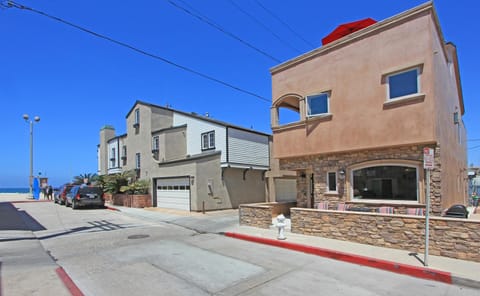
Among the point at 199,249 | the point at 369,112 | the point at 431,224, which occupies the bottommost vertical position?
Result: the point at 199,249

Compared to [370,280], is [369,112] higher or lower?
higher

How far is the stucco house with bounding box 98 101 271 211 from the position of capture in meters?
19.0

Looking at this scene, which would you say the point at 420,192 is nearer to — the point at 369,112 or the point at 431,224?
the point at 431,224

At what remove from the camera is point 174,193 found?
20531mm

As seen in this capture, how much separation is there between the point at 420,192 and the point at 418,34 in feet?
15.7

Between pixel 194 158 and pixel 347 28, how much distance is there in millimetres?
10998

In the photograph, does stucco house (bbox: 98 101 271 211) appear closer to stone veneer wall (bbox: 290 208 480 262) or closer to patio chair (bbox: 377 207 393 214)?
stone veneer wall (bbox: 290 208 480 262)

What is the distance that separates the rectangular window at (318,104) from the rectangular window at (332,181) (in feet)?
7.76

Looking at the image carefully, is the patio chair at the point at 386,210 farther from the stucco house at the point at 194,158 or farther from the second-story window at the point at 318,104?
the stucco house at the point at 194,158

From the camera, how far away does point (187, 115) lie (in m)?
23.7

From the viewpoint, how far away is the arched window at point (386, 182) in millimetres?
9375

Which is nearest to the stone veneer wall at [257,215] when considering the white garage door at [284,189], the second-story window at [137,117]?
the white garage door at [284,189]

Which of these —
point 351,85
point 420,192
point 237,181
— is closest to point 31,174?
point 237,181

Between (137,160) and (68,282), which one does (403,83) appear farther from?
(137,160)
